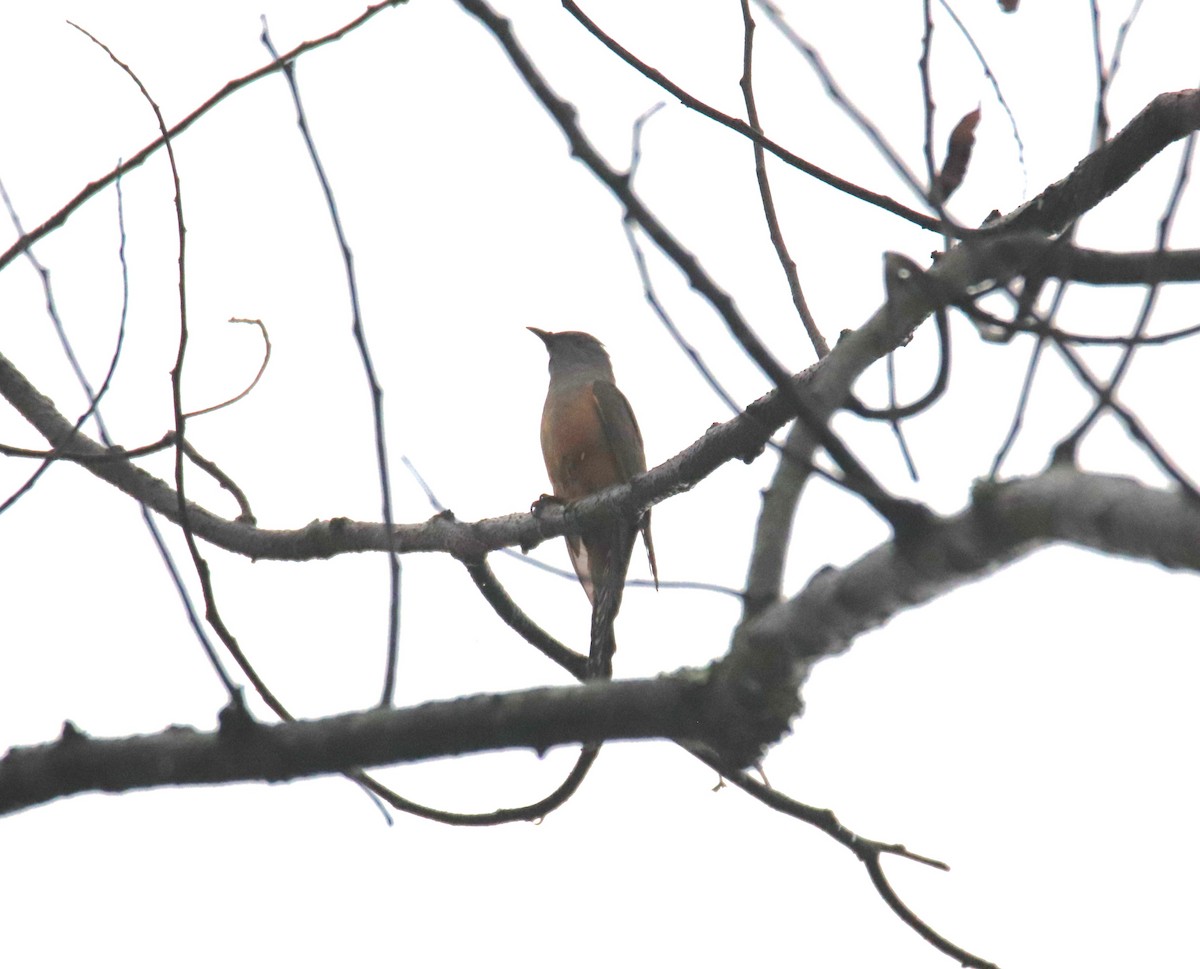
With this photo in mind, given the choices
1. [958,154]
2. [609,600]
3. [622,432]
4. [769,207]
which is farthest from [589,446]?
[958,154]

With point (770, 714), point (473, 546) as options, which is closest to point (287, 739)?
point (770, 714)

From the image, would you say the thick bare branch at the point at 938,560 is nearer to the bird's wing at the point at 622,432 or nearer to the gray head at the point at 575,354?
the bird's wing at the point at 622,432

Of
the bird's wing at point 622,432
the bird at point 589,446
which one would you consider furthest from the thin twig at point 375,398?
the bird's wing at point 622,432

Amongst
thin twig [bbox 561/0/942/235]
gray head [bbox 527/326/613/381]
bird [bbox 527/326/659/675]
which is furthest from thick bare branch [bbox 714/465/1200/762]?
gray head [bbox 527/326/613/381]

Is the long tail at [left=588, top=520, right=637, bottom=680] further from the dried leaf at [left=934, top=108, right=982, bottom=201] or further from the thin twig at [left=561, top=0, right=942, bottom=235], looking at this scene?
the dried leaf at [left=934, top=108, right=982, bottom=201]

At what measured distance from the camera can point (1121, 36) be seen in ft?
7.66

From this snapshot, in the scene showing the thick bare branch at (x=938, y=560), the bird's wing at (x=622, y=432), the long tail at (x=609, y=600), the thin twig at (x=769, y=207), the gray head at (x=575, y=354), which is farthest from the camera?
the gray head at (x=575, y=354)

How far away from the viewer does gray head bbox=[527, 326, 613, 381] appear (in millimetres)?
8904

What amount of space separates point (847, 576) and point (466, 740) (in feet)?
1.87

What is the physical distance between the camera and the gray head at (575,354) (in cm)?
890

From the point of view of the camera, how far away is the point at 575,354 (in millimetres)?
9250

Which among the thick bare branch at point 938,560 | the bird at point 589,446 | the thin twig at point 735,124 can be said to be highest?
the bird at point 589,446

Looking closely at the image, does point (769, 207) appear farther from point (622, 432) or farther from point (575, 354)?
point (575, 354)

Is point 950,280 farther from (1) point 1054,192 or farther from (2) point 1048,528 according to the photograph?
(1) point 1054,192
